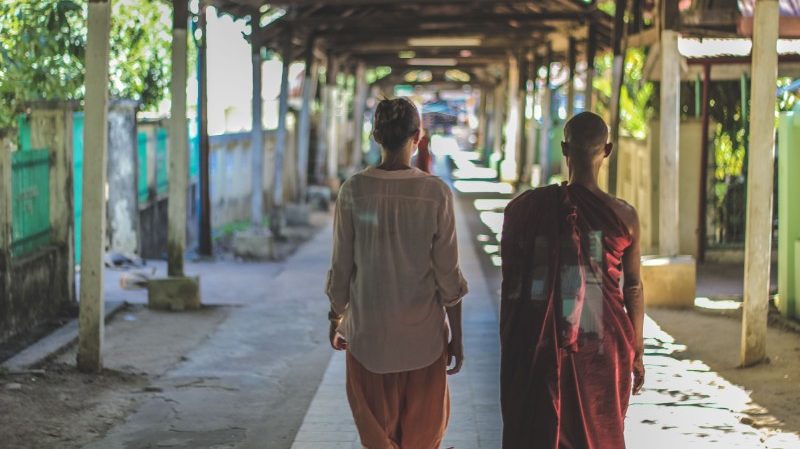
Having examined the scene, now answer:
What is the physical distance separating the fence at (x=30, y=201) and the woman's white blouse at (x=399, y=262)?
5269 millimetres

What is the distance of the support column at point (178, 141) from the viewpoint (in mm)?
10414

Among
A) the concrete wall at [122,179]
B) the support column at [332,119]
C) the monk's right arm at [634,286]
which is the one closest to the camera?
the monk's right arm at [634,286]

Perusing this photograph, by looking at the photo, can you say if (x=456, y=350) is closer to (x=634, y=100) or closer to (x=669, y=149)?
(x=669, y=149)

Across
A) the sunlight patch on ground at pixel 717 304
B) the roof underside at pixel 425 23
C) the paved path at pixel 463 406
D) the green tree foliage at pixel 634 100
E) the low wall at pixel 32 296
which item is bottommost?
the paved path at pixel 463 406

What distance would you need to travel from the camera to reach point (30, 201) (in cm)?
921

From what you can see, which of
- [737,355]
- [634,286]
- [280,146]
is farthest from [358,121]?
[634,286]

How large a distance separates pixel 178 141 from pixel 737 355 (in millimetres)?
5263

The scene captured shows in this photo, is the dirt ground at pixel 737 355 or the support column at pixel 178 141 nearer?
the dirt ground at pixel 737 355

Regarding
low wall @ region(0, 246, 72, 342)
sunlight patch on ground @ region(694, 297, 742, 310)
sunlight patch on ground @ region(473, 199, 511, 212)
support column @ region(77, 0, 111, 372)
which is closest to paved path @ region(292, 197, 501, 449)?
support column @ region(77, 0, 111, 372)

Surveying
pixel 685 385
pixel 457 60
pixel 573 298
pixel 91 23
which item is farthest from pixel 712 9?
pixel 457 60

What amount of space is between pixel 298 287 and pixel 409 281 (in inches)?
345

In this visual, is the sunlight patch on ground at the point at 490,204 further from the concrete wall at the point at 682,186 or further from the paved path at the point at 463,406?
the paved path at the point at 463,406

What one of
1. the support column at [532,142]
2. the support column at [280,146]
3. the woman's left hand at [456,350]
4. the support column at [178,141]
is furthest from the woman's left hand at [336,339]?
the support column at [532,142]

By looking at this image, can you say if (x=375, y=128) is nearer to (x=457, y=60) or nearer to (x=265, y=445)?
(x=265, y=445)
